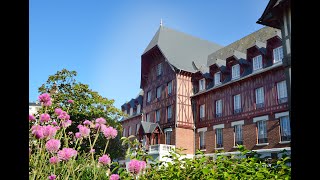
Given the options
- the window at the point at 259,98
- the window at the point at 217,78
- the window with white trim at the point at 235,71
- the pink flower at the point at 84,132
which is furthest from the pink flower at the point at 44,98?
the window at the point at 217,78

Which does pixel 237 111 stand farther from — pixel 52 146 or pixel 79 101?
pixel 52 146

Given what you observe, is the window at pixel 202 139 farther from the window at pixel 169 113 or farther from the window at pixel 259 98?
the window at pixel 259 98

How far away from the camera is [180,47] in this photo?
25.2 meters

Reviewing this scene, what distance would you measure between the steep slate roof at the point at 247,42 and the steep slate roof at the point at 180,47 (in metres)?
1.41

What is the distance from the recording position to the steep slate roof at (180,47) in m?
23.1

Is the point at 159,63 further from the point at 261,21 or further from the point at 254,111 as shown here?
the point at 261,21

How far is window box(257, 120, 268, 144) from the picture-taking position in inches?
665

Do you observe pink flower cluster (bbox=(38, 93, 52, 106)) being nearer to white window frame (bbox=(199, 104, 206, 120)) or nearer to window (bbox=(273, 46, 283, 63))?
window (bbox=(273, 46, 283, 63))

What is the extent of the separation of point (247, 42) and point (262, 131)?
7966mm

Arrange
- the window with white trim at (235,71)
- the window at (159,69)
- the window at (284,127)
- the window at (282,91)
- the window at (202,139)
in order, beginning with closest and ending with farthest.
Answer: the window at (284,127) < the window at (282,91) < the window with white trim at (235,71) < the window at (202,139) < the window at (159,69)
